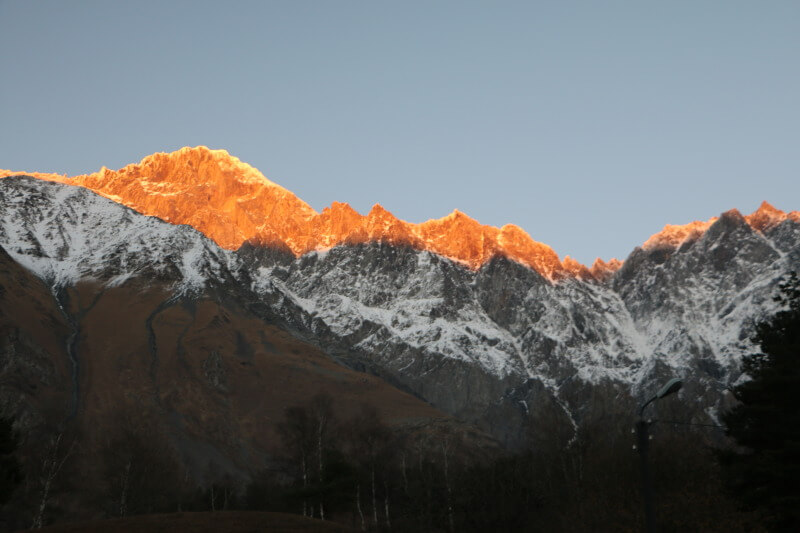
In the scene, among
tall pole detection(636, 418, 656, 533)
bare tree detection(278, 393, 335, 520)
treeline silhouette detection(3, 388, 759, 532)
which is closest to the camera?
tall pole detection(636, 418, 656, 533)

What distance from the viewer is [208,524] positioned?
5566 cm

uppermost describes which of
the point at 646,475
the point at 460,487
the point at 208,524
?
the point at 646,475

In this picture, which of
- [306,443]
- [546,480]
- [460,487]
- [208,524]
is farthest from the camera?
[306,443]

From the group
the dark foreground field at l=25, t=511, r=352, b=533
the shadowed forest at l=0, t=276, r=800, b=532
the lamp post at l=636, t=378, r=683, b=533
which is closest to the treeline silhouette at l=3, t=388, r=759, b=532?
the shadowed forest at l=0, t=276, r=800, b=532

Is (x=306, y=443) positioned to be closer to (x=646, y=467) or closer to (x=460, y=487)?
(x=460, y=487)

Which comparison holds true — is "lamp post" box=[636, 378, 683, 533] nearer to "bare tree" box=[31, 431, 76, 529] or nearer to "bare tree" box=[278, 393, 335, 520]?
"bare tree" box=[278, 393, 335, 520]

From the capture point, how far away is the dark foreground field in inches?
2136

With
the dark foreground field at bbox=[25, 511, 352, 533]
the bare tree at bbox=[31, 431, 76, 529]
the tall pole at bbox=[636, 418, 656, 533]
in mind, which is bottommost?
the dark foreground field at bbox=[25, 511, 352, 533]

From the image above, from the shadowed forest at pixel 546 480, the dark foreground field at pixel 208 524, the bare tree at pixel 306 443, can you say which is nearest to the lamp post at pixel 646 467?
the shadowed forest at pixel 546 480

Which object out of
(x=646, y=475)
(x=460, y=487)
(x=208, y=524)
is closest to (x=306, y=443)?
(x=460, y=487)

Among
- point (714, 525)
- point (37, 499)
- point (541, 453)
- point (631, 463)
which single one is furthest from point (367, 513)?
point (714, 525)

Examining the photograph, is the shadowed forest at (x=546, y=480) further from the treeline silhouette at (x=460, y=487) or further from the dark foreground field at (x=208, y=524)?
the dark foreground field at (x=208, y=524)

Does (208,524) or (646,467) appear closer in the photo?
(646,467)

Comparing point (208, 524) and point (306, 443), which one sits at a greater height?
point (306, 443)
